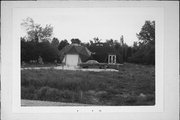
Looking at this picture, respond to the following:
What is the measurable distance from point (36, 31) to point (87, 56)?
0.70 m

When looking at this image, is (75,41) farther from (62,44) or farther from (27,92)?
(27,92)

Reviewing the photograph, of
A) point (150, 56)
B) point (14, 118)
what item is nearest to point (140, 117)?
point (150, 56)

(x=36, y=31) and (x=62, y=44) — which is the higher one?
(x=36, y=31)

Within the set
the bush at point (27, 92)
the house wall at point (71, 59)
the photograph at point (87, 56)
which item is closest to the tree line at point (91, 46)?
the photograph at point (87, 56)

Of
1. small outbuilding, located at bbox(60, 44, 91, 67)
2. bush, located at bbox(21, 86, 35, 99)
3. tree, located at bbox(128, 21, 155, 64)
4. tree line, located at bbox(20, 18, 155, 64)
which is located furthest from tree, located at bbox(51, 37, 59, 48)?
tree, located at bbox(128, 21, 155, 64)

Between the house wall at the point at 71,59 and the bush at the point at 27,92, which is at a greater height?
the house wall at the point at 71,59

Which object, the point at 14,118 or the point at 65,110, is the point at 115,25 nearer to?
the point at 65,110

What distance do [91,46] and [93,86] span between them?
1.62 ft

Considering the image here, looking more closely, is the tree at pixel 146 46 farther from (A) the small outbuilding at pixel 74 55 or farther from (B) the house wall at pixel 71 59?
(B) the house wall at pixel 71 59

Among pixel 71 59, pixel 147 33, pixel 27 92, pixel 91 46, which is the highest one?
pixel 147 33

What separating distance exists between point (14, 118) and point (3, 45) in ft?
2.95

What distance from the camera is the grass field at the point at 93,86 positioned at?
394 centimetres

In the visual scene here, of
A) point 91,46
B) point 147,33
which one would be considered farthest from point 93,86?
point 147,33

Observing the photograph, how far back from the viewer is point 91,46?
156 inches
